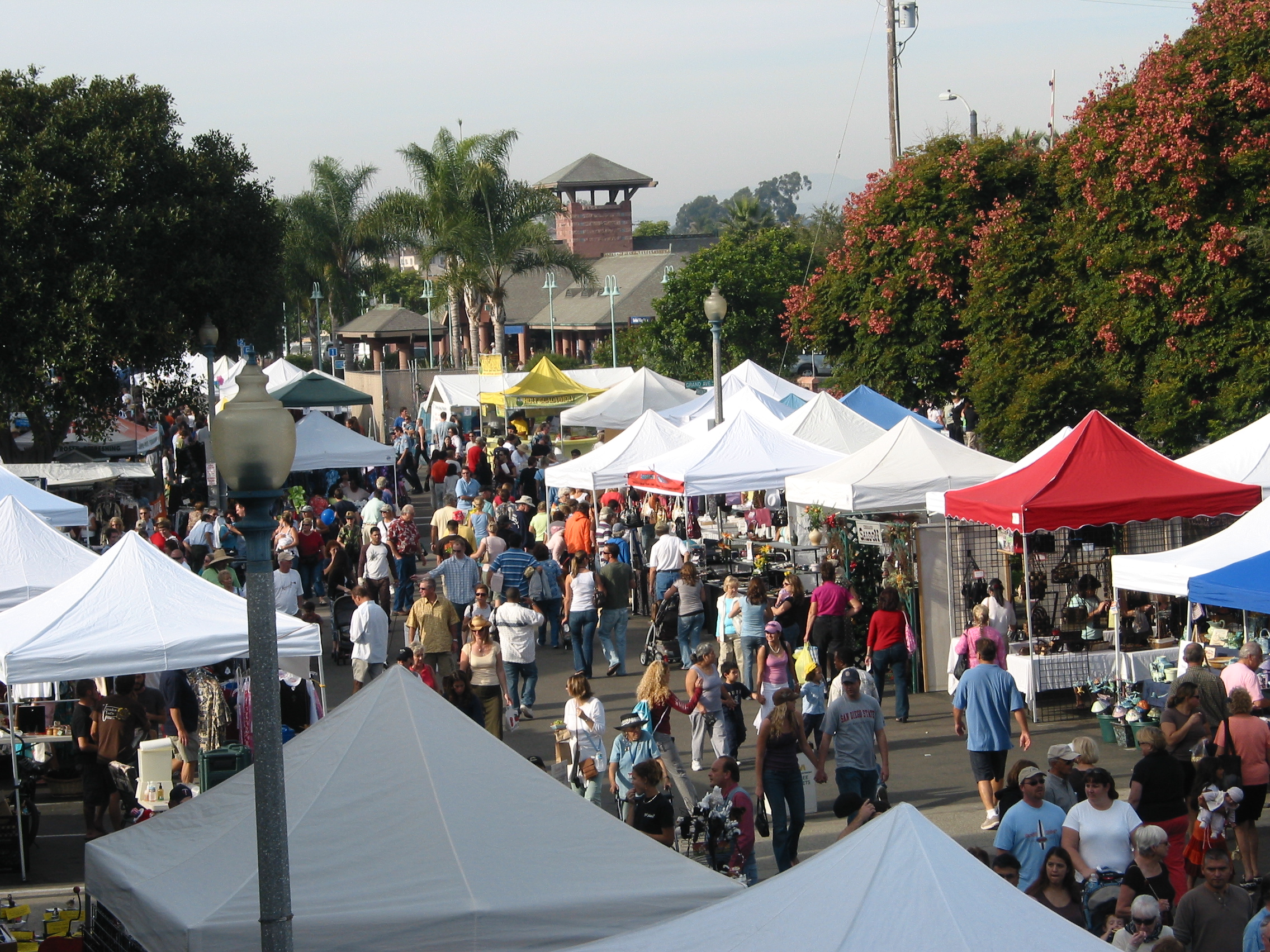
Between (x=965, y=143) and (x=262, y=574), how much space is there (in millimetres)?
23681

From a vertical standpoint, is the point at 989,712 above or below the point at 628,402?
below

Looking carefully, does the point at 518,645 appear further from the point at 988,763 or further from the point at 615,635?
the point at 988,763

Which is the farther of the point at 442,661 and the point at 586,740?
the point at 442,661

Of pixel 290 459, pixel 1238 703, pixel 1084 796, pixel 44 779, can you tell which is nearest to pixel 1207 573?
pixel 1238 703

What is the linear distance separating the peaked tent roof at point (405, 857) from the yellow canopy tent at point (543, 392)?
2346 centimetres

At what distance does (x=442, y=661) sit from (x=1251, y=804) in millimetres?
7051

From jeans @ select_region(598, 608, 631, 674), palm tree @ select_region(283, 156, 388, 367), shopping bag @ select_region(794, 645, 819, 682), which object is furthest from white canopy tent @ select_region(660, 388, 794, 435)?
palm tree @ select_region(283, 156, 388, 367)

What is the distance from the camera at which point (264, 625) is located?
4973mm

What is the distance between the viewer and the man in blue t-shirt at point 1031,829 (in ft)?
24.6

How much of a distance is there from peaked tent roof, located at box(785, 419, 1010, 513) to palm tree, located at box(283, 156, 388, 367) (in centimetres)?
4884

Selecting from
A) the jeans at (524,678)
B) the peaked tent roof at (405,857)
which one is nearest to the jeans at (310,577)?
the jeans at (524,678)

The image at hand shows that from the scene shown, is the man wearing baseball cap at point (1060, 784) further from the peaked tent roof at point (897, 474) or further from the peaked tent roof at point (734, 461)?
the peaked tent roof at point (734, 461)

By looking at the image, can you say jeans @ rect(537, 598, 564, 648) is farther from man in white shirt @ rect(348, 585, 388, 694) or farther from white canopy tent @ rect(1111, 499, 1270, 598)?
white canopy tent @ rect(1111, 499, 1270, 598)

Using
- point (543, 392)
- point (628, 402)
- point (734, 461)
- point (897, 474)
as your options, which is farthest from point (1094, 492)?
point (543, 392)
